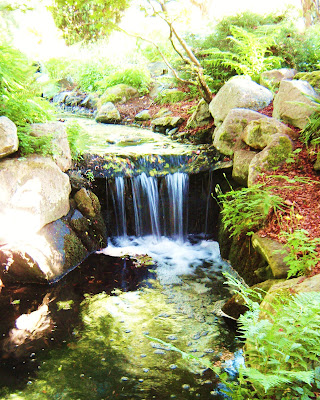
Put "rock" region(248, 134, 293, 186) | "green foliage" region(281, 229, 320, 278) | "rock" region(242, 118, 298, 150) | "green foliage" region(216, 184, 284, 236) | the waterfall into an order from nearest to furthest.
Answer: "green foliage" region(281, 229, 320, 278) < "green foliage" region(216, 184, 284, 236) < "rock" region(248, 134, 293, 186) < "rock" region(242, 118, 298, 150) < the waterfall

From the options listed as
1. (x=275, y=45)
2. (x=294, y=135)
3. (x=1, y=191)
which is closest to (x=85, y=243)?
(x=1, y=191)

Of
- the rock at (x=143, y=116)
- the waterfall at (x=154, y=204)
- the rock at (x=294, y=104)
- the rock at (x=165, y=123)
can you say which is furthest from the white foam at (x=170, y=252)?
the rock at (x=143, y=116)

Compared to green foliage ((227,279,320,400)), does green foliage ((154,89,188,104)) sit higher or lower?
higher

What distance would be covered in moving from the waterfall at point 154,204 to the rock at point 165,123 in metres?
2.82

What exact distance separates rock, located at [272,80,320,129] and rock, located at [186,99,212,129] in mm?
1869

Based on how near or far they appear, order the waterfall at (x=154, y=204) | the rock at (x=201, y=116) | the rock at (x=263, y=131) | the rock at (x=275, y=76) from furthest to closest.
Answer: the rock at (x=201, y=116) → the rock at (x=275, y=76) → the waterfall at (x=154, y=204) → the rock at (x=263, y=131)

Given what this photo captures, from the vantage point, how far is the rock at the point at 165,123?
8859 millimetres

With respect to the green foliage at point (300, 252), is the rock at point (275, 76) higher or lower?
higher

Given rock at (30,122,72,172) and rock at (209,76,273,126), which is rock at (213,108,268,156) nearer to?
rock at (209,76,273,126)

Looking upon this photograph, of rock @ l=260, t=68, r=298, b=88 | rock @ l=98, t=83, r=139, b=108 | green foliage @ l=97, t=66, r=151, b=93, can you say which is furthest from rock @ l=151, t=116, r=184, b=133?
green foliage @ l=97, t=66, r=151, b=93

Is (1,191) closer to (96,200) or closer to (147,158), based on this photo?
(96,200)

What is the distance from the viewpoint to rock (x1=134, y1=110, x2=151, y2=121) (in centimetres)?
1005

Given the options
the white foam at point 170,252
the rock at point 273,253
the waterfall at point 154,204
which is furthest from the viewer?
the waterfall at point 154,204

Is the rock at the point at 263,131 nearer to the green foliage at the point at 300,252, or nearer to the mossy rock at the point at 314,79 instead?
the mossy rock at the point at 314,79
